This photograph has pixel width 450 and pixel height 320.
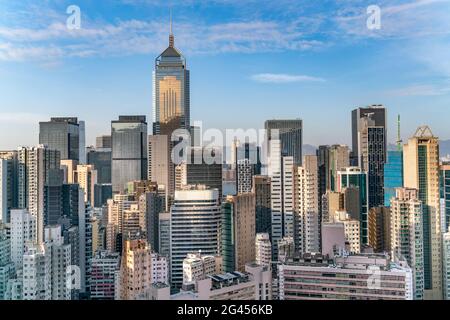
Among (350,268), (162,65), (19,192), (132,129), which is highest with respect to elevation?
(162,65)

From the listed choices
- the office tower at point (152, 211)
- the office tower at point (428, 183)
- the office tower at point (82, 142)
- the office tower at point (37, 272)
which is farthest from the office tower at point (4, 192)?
the office tower at point (428, 183)

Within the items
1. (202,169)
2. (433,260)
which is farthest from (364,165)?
(202,169)

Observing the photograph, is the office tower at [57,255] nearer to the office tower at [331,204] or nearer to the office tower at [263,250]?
the office tower at [263,250]

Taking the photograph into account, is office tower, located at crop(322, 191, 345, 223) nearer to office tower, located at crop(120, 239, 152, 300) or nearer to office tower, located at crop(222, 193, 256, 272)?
office tower, located at crop(222, 193, 256, 272)

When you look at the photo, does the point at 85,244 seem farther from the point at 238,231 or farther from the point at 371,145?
the point at 371,145

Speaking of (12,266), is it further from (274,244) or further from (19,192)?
(274,244)
